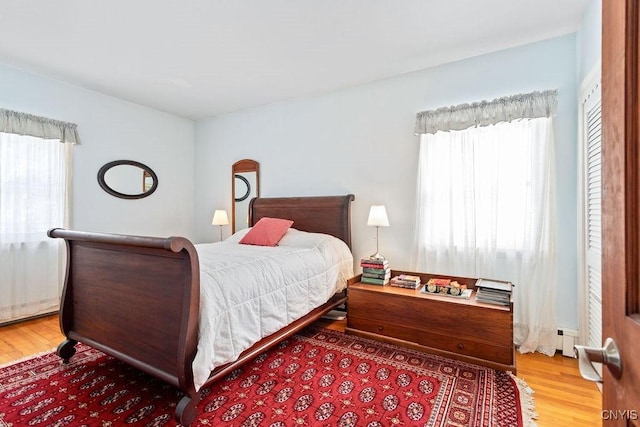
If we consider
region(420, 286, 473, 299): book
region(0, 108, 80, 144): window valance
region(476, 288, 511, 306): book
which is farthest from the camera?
region(0, 108, 80, 144): window valance

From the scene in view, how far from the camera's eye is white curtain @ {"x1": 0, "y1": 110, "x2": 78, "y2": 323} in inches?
118

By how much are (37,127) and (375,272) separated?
369cm

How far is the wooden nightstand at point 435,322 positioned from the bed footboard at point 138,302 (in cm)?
149

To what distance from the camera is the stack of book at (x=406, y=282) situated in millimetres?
2658

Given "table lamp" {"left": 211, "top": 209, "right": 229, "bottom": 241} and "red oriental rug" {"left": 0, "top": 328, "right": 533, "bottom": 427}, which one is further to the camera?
"table lamp" {"left": 211, "top": 209, "right": 229, "bottom": 241}

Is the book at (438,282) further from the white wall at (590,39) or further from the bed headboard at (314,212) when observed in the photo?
the white wall at (590,39)

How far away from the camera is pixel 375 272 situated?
2.84 m

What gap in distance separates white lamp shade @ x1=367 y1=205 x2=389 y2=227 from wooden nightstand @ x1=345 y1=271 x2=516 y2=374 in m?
0.59

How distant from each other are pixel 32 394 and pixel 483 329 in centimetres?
293

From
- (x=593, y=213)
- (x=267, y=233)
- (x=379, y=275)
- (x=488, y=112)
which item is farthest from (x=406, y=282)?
(x=488, y=112)

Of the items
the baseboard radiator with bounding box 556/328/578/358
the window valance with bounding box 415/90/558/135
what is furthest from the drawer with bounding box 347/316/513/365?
the window valance with bounding box 415/90/558/135

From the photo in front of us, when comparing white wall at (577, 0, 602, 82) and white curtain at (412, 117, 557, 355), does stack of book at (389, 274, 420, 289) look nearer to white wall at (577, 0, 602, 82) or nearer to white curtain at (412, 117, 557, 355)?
white curtain at (412, 117, 557, 355)

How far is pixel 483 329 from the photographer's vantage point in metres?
2.18

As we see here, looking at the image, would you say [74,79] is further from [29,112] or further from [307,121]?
[307,121]
